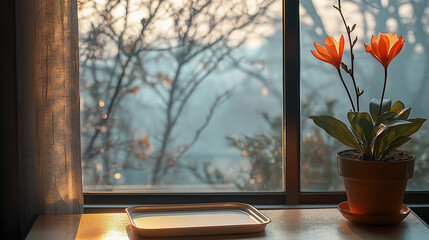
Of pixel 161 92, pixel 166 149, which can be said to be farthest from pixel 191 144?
pixel 161 92

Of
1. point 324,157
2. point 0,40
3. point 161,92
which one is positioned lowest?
point 324,157

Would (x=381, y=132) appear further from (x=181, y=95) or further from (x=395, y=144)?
(x=181, y=95)

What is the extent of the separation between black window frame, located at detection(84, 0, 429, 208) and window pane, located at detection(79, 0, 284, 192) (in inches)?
1.5

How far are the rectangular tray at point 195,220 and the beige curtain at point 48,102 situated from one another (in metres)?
0.28

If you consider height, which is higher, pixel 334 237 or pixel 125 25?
pixel 125 25

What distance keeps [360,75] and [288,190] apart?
0.54 meters

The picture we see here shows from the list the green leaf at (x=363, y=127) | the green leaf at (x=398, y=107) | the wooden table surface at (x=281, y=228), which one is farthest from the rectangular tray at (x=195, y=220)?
the green leaf at (x=398, y=107)

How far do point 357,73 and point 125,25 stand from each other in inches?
36.7

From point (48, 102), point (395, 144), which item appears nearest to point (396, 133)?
point (395, 144)

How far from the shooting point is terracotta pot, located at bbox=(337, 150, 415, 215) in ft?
4.76

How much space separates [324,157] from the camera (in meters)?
1.93

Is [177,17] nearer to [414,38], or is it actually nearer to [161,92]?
[161,92]

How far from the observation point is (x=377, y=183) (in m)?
1.46

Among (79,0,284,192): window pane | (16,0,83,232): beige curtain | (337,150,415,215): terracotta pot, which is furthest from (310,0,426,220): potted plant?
(16,0,83,232): beige curtain
